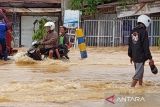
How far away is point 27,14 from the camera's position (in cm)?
3356

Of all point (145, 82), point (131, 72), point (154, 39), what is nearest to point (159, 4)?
point (154, 39)

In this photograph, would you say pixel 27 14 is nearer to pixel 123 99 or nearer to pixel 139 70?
pixel 139 70

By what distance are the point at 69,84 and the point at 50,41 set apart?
18.4ft

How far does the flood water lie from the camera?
29.0 ft

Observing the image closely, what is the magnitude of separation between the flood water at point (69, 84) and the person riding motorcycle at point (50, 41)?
1.18 feet

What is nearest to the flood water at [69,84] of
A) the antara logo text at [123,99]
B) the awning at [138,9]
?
the antara logo text at [123,99]

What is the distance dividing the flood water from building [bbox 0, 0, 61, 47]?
1606cm

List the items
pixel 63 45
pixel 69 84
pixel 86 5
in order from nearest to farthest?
pixel 69 84
pixel 63 45
pixel 86 5

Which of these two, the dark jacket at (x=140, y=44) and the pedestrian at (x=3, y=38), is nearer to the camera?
the dark jacket at (x=140, y=44)

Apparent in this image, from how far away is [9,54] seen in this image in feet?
62.0

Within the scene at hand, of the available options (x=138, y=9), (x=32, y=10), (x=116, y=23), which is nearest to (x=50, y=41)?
(x=138, y=9)

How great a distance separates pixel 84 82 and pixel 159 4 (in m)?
17.9

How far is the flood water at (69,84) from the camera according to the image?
884 cm

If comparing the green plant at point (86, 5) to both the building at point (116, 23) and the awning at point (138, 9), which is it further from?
the awning at point (138, 9)
